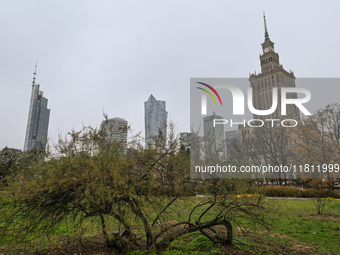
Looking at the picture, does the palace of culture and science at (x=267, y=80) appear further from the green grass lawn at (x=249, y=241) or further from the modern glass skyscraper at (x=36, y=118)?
the modern glass skyscraper at (x=36, y=118)

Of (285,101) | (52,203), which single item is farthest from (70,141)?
(285,101)

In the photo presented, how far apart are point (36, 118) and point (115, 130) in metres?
134

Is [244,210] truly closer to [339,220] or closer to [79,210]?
[79,210]

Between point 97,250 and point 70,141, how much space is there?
9.00 ft

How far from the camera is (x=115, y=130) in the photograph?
5.34 meters

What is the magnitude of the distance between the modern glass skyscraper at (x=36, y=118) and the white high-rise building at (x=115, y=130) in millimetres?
127646

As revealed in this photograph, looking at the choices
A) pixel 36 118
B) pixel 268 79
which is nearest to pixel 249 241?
pixel 268 79

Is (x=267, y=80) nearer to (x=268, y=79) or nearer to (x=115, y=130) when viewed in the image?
(x=268, y=79)

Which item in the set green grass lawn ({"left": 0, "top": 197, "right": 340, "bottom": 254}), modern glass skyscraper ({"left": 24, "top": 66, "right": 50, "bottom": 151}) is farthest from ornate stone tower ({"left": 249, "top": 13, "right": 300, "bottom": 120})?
modern glass skyscraper ({"left": 24, "top": 66, "right": 50, "bottom": 151})

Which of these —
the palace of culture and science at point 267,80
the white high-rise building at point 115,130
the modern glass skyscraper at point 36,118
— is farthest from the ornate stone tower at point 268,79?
the modern glass skyscraper at point 36,118

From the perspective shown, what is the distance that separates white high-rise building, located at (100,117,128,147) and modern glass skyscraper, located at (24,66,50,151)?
128m

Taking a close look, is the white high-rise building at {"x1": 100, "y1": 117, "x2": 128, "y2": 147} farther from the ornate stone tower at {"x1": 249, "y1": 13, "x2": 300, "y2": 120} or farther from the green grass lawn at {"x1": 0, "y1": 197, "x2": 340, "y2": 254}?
the ornate stone tower at {"x1": 249, "y1": 13, "x2": 300, "y2": 120}

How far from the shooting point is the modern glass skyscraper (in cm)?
11869

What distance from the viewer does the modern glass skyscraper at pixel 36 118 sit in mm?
118688
